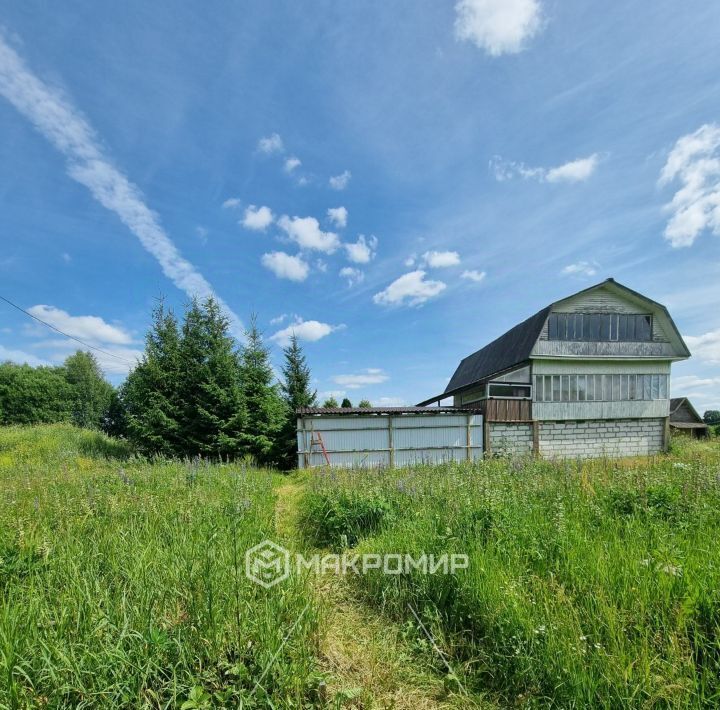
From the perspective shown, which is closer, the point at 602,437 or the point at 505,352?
the point at 602,437

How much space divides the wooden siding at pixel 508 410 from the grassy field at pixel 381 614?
11722 mm

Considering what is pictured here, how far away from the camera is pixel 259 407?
1373 cm

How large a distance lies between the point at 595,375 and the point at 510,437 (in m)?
5.96

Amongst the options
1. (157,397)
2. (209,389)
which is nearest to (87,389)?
(157,397)

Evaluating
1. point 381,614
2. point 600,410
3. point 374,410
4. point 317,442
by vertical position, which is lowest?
point 381,614

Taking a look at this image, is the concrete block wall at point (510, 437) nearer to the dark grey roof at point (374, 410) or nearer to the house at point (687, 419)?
the dark grey roof at point (374, 410)

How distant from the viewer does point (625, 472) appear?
548 cm

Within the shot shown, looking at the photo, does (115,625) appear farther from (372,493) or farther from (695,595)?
(372,493)

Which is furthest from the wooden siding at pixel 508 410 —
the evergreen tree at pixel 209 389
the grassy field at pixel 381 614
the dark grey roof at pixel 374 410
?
the grassy field at pixel 381 614

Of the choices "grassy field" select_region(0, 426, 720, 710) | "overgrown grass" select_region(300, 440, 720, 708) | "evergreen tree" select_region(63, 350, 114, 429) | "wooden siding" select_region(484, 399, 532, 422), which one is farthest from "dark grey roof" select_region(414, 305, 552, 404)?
"evergreen tree" select_region(63, 350, 114, 429)

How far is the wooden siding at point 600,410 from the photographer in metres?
16.5

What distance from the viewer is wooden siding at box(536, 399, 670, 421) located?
54.2ft

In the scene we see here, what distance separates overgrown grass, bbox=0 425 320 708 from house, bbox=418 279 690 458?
1522cm

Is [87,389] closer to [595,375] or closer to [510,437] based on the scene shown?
[510,437]
